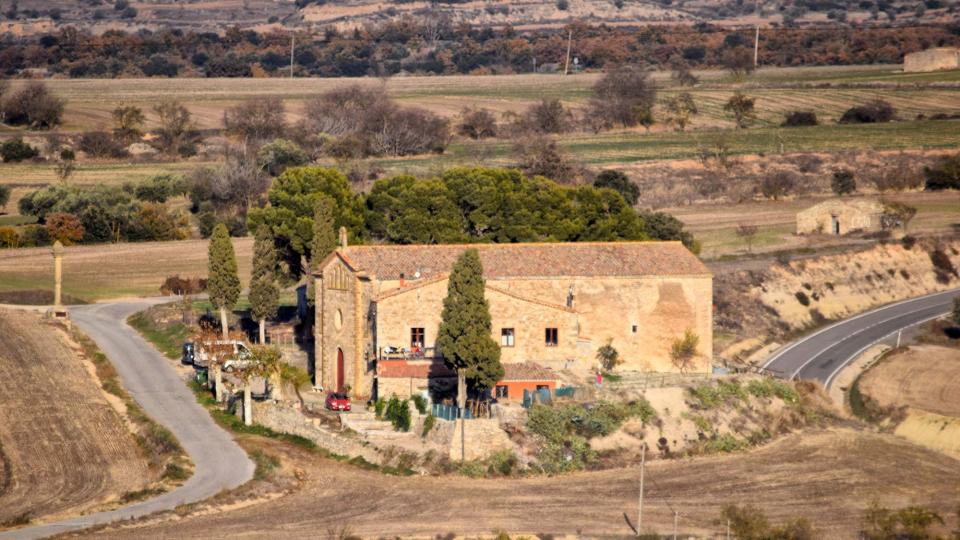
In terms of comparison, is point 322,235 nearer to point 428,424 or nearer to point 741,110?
point 428,424

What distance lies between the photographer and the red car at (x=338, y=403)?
6625 cm

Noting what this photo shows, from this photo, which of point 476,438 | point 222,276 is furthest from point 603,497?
point 222,276

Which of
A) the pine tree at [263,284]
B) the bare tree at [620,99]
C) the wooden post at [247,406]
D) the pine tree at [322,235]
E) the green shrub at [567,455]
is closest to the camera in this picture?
the green shrub at [567,455]

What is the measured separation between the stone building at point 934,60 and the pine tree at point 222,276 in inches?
5036

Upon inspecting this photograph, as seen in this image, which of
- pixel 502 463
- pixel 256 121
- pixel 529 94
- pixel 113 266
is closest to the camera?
pixel 502 463

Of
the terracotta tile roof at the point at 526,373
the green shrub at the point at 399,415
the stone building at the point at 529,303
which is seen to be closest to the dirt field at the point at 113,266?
the stone building at the point at 529,303

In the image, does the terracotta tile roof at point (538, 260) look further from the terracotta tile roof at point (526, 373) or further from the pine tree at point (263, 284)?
the pine tree at point (263, 284)

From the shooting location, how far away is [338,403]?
66.4 meters

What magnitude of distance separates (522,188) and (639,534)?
32.3m

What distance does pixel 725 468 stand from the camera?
63000 millimetres

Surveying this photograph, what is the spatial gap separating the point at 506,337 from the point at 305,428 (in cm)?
844

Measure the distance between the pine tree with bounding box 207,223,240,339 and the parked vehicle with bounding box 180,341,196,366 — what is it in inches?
72.6

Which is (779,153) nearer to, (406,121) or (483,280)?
(406,121)

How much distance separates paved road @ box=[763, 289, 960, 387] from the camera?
79.6m
